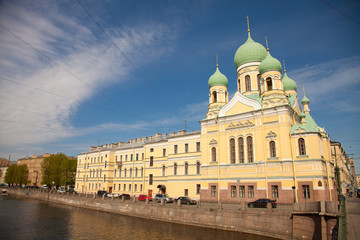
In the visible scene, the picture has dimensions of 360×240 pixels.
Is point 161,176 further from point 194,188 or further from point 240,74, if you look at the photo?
point 240,74

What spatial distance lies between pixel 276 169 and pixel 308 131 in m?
5.71

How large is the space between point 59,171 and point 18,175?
3785cm

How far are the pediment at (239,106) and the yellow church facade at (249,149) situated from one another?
0.13 metres

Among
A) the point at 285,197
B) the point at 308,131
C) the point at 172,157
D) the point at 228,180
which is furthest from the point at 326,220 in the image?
the point at 172,157

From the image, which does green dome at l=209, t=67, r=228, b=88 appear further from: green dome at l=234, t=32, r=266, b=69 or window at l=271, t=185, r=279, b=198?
window at l=271, t=185, r=279, b=198

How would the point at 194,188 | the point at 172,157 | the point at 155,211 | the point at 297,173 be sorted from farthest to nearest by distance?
the point at 172,157 < the point at 194,188 < the point at 155,211 < the point at 297,173

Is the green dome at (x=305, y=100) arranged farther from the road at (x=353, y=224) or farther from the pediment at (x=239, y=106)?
the road at (x=353, y=224)

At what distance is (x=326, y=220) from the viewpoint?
16750mm

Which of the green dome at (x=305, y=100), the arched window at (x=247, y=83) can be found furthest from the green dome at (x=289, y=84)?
the arched window at (x=247, y=83)

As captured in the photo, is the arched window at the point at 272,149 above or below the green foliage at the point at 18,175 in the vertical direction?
above

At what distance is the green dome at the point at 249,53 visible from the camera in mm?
37250

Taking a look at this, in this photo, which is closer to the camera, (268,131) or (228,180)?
(268,131)

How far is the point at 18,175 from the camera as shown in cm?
9444

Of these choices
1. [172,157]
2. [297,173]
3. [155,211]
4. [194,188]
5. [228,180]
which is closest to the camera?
[297,173]
